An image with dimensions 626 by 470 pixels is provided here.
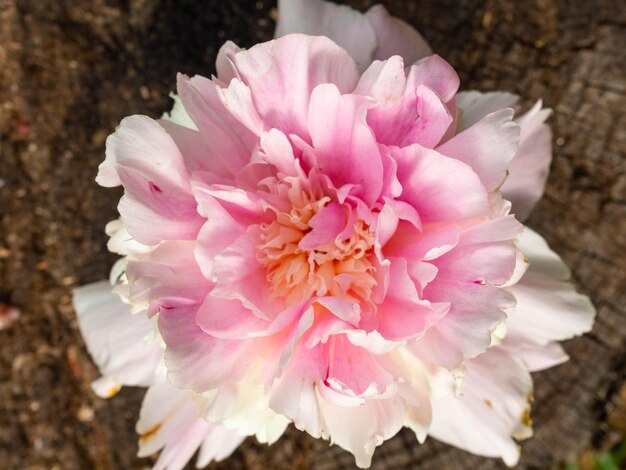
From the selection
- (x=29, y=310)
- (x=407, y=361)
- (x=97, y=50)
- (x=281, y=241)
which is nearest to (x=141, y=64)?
(x=97, y=50)

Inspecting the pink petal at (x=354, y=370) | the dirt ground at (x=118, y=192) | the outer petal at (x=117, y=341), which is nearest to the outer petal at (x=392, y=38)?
the dirt ground at (x=118, y=192)

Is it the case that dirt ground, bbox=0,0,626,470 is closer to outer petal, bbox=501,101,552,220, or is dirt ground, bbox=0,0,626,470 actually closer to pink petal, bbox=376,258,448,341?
outer petal, bbox=501,101,552,220

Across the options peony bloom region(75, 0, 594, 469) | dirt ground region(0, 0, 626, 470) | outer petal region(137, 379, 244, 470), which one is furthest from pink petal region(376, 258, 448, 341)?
dirt ground region(0, 0, 626, 470)

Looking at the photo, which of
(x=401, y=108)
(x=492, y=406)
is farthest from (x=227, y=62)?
(x=492, y=406)

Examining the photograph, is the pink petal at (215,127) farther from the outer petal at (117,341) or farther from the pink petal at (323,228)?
the outer petal at (117,341)

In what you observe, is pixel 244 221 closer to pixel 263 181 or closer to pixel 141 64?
pixel 263 181
